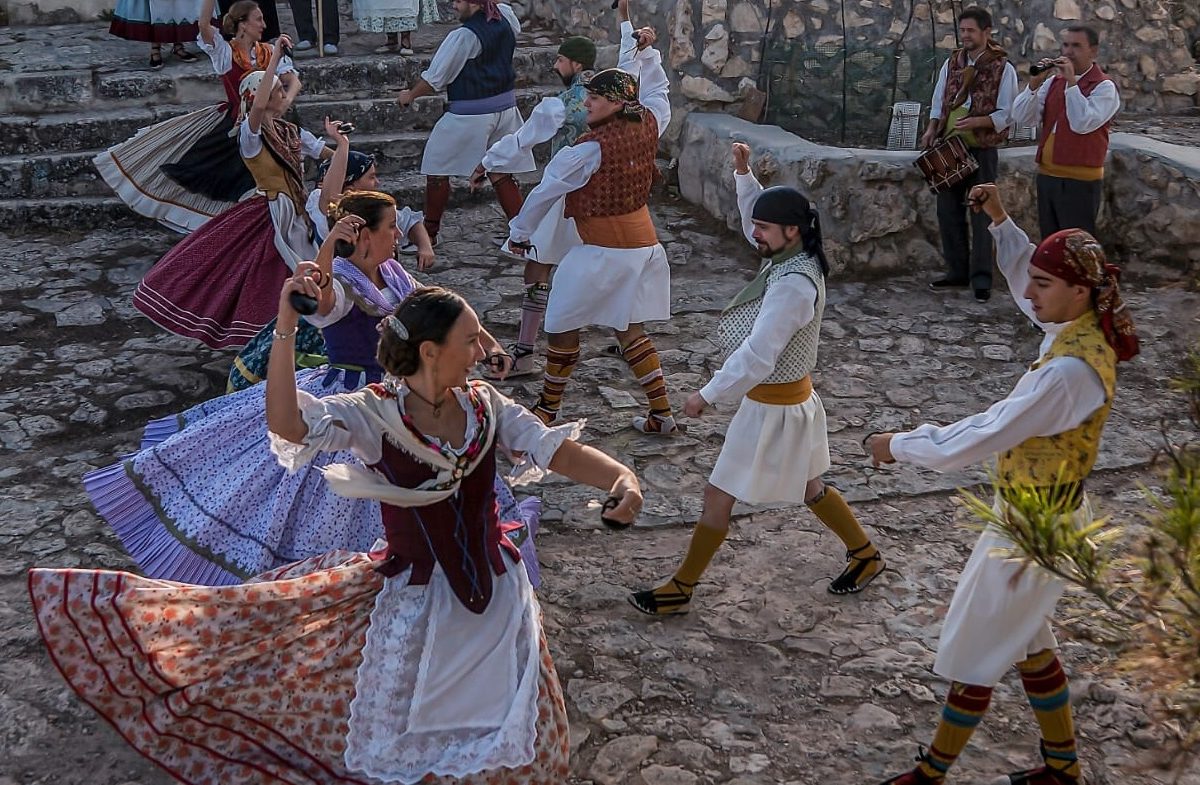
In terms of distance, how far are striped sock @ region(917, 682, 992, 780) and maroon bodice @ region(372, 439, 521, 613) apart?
1.24 m

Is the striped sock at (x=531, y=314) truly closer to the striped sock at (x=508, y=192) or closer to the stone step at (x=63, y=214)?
the striped sock at (x=508, y=192)

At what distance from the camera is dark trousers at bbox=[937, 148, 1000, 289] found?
7.50 m

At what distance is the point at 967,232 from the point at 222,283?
4.20 m

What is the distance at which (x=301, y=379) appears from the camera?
4.52 metres

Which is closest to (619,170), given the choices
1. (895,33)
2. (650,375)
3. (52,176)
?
(650,375)

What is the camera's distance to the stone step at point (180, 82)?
30.5 feet

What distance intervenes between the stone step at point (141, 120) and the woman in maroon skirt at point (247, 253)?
10.2 feet

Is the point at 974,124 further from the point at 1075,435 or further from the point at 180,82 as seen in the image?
the point at 180,82

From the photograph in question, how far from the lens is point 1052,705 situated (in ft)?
11.2

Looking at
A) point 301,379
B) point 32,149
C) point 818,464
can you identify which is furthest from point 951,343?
point 32,149

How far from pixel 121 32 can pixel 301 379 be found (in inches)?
249

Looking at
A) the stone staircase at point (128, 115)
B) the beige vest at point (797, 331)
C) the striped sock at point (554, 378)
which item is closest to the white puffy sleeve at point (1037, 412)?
the beige vest at point (797, 331)

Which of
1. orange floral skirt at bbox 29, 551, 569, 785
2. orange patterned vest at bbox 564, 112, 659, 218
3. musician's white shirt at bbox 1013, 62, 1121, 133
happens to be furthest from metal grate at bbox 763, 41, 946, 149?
orange floral skirt at bbox 29, 551, 569, 785

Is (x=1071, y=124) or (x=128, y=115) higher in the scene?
(x=1071, y=124)
